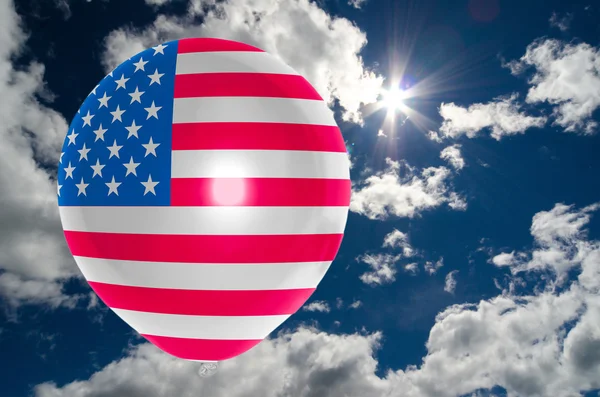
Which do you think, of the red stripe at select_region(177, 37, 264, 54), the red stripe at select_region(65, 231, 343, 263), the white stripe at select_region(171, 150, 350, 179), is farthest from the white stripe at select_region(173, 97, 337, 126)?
the red stripe at select_region(65, 231, 343, 263)

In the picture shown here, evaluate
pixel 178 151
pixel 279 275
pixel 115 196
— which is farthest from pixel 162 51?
pixel 279 275

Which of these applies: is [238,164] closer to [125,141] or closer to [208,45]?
[125,141]

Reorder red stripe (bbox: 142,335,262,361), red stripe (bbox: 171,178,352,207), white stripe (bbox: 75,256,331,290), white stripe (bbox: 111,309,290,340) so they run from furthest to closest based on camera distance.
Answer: red stripe (bbox: 142,335,262,361)
white stripe (bbox: 111,309,290,340)
white stripe (bbox: 75,256,331,290)
red stripe (bbox: 171,178,352,207)

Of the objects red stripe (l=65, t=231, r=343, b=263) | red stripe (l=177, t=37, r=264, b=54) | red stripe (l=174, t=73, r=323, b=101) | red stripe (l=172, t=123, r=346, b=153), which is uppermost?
red stripe (l=177, t=37, r=264, b=54)

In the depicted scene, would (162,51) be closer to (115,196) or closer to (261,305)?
(115,196)

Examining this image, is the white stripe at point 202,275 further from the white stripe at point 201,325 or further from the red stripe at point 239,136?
the red stripe at point 239,136

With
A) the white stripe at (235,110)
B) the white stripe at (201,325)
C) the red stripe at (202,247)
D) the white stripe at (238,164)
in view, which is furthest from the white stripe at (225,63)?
the white stripe at (201,325)

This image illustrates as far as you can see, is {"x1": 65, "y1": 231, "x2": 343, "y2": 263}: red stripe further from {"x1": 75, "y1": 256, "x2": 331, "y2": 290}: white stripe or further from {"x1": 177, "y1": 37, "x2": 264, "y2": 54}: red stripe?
{"x1": 177, "y1": 37, "x2": 264, "y2": 54}: red stripe
